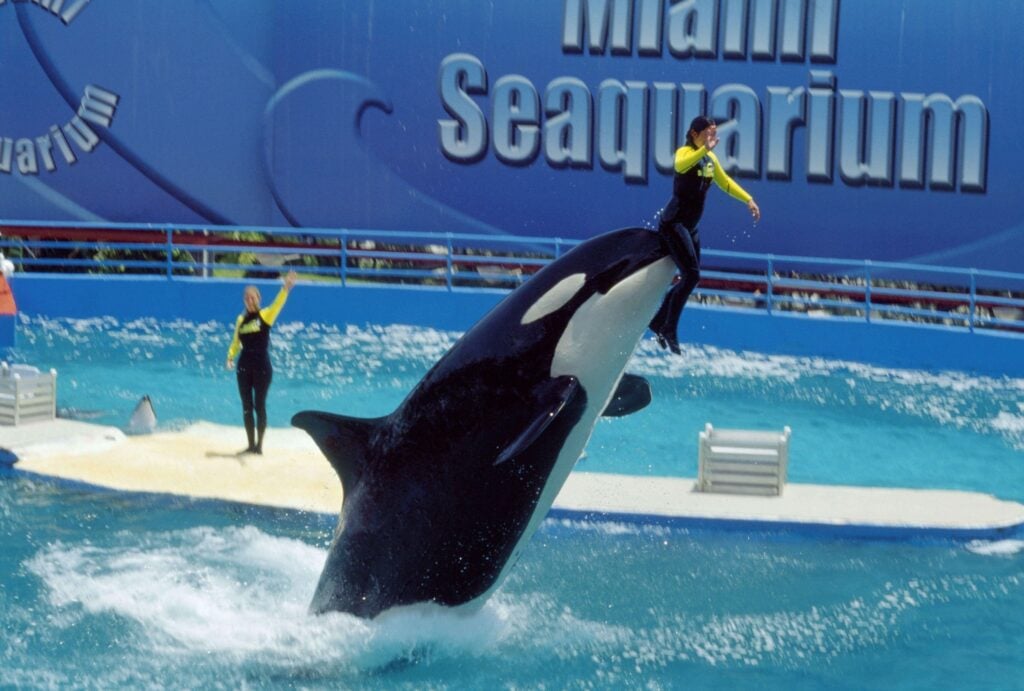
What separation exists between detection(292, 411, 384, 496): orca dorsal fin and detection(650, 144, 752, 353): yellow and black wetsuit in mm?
1374

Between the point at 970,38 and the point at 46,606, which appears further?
the point at 970,38

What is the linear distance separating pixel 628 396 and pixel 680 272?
79cm

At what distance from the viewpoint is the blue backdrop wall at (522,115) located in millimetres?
18812

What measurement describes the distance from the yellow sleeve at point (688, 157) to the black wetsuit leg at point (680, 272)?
12.3 inches

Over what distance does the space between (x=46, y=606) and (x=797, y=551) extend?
471 cm

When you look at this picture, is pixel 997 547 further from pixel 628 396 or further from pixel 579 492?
pixel 628 396

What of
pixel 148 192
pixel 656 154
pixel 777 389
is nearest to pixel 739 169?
pixel 656 154

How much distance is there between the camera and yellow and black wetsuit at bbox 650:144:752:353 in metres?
6.23

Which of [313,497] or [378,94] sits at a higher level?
[378,94]

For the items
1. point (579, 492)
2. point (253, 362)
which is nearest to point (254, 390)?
point (253, 362)

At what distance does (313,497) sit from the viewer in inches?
424

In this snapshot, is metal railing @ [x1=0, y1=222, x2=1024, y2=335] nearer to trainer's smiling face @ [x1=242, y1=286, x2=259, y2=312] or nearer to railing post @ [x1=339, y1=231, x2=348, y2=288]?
railing post @ [x1=339, y1=231, x2=348, y2=288]

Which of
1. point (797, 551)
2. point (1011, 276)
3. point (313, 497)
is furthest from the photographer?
point (1011, 276)

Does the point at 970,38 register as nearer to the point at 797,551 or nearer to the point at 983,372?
the point at 983,372
